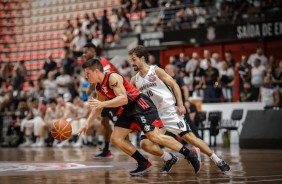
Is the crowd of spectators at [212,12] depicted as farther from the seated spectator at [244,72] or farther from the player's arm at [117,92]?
the player's arm at [117,92]

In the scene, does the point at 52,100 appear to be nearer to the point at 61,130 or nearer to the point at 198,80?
the point at 198,80

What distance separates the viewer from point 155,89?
10133 millimetres

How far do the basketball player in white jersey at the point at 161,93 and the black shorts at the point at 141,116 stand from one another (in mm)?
559

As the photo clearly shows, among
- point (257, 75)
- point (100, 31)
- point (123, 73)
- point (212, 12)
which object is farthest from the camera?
point (100, 31)

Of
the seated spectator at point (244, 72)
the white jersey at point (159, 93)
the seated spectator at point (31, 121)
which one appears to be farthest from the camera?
the seated spectator at point (31, 121)

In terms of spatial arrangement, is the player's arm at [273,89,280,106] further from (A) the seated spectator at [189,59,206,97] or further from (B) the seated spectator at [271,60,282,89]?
(A) the seated spectator at [189,59,206,97]

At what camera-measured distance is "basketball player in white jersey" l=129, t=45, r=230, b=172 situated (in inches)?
380

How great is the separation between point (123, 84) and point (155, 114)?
0.65m

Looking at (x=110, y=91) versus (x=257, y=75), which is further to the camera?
(x=257, y=75)

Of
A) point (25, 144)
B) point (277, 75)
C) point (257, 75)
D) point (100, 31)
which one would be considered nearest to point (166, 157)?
point (277, 75)

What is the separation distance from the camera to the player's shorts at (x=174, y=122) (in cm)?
973

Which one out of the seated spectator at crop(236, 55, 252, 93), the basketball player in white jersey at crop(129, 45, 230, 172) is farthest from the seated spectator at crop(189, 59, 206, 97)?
the basketball player in white jersey at crop(129, 45, 230, 172)

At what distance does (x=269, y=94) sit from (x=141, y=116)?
1108 cm

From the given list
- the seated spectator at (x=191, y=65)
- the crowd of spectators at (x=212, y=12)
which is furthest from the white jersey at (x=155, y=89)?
the crowd of spectators at (x=212, y=12)
